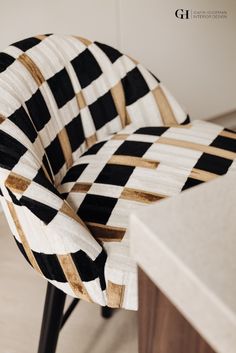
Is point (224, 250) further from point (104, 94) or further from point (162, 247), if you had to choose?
point (104, 94)

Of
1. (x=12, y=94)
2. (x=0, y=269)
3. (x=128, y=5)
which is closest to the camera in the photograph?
(x=12, y=94)

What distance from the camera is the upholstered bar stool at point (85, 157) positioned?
0.70 m

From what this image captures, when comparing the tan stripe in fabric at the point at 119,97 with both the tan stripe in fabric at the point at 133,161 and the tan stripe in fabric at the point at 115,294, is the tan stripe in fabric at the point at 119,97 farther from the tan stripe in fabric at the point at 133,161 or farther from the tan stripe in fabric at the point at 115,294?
the tan stripe in fabric at the point at 115,294

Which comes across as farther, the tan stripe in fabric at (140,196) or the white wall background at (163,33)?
the white wall background at (163,33)

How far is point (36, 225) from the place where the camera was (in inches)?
27.5

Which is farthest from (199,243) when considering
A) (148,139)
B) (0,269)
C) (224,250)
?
(0,269)

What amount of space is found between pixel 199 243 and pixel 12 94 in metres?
0.55

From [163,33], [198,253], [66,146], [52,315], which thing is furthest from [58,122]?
[163,33]

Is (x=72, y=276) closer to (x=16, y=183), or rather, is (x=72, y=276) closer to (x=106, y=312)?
(x=16, y=183)

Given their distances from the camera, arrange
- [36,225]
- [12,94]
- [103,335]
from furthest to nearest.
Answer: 1. [103,335]
2. [12,94]
3. [36,225]

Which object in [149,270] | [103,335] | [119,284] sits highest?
[149,270]

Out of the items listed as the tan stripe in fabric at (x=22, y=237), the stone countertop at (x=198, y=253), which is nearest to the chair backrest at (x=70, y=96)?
the tan stripe in fabric at (x=22, y=237)

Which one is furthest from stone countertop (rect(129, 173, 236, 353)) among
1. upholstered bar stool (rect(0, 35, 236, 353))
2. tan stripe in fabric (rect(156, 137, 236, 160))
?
tan stripe in fabric (rect(156, 137, 236, 160))

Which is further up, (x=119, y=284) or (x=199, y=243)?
(x=199, y=243)
